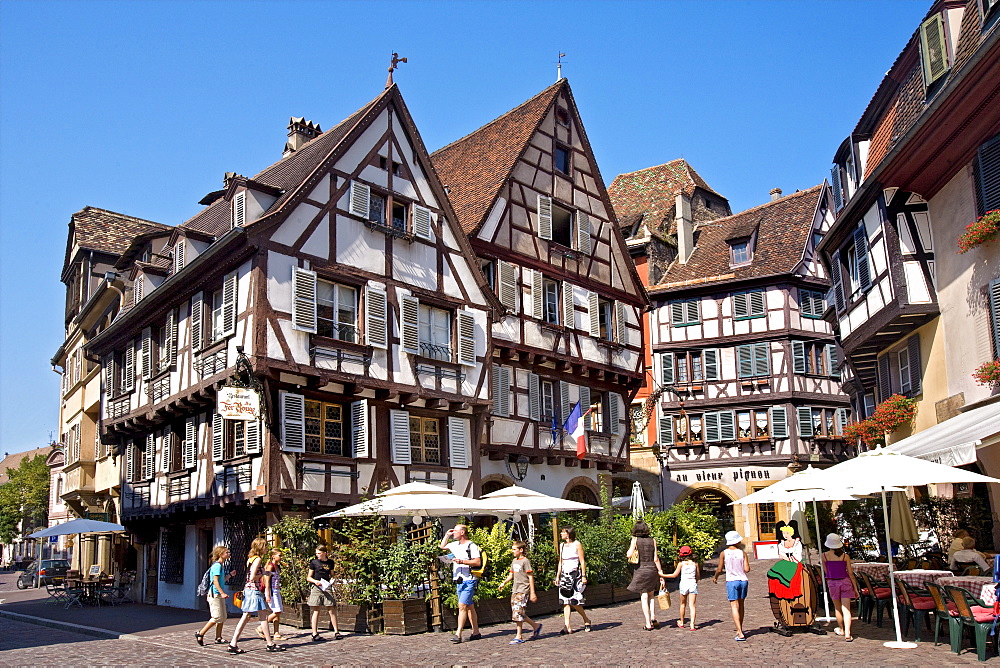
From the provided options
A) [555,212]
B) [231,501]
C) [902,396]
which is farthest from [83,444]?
[902,396]

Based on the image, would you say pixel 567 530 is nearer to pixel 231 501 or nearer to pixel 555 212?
pixel 231 501

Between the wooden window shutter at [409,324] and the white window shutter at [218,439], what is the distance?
14.0 feet

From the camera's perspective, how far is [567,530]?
15016mm

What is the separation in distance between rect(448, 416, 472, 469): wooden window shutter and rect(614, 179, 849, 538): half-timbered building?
15307 mm

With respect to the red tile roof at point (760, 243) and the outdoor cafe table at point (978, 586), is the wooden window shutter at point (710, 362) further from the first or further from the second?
the outdoor cafe table at point (978, 586)

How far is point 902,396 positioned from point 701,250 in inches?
832

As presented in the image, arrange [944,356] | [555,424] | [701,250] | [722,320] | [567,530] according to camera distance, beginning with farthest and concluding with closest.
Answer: [701,250] → [722,320] → [555,424] → [944,356] → [567,530]

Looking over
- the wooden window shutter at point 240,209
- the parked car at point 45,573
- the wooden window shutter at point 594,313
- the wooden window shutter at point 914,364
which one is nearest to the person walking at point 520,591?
the wooden window shutter at point 240,209

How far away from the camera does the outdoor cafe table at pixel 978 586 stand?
10.7 metres

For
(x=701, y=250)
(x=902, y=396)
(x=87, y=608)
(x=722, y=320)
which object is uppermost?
(x=701, y=250)

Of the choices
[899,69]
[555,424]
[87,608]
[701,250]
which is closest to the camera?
[899,69]

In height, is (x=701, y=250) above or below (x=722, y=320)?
above

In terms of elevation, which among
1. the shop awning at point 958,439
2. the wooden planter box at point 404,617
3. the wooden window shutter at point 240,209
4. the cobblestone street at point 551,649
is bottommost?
the cobblestone street at point 551,649

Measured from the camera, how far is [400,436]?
21906 millimetres
